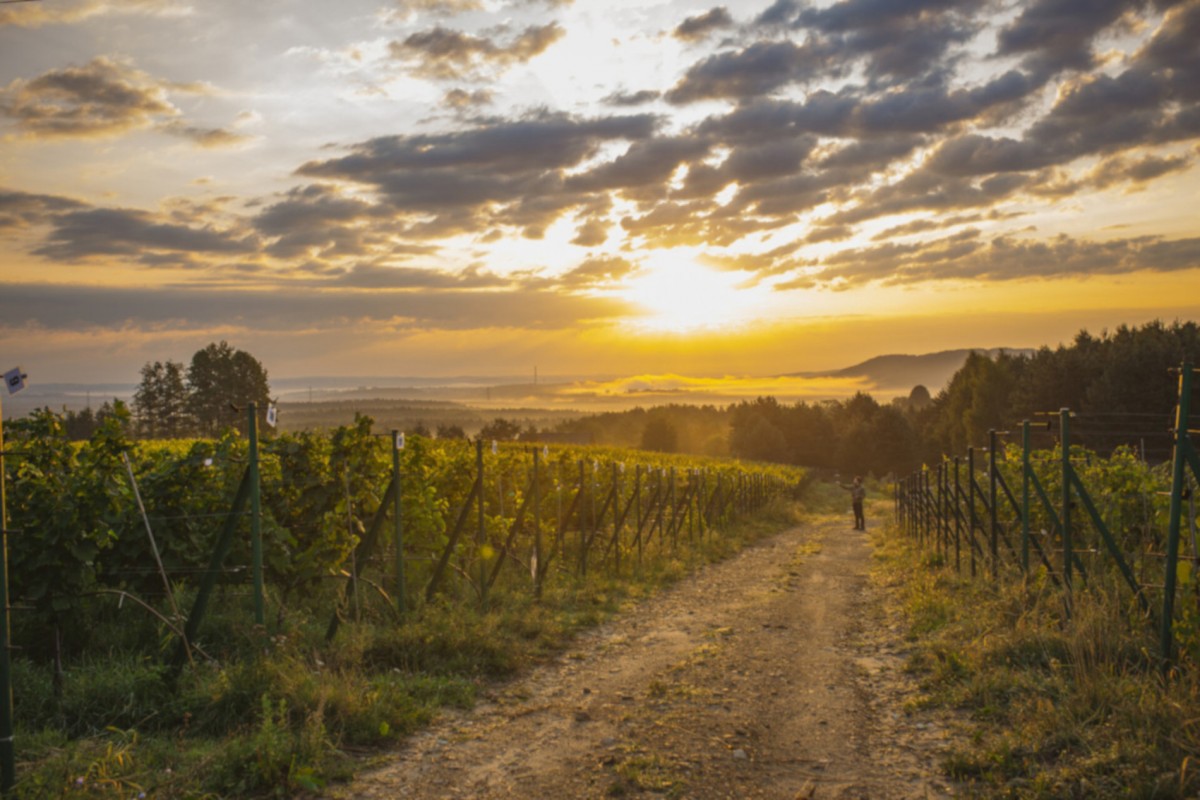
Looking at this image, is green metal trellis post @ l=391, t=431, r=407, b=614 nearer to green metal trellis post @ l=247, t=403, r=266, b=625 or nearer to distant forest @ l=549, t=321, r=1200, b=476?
green metal trellis post @ l=247, t=403, r=266, b=625

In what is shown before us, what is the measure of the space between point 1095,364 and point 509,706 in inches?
2164

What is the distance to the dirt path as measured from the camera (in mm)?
5574

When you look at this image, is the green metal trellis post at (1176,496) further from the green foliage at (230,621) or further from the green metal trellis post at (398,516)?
the green metal trellis post at (398,516)

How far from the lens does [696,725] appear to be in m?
6.70

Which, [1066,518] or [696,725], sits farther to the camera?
[1066,518]

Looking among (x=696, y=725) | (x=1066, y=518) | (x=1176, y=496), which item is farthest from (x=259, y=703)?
(x=1066, y=518)

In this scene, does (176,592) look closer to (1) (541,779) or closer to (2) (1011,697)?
(1) (541,779)

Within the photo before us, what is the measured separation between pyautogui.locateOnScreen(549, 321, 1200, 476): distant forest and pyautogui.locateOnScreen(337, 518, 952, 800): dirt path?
48.4 ft

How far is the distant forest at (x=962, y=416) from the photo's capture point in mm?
47719

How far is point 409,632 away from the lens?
28.0 feet

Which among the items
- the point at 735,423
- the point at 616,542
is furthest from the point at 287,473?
the point at 735,423

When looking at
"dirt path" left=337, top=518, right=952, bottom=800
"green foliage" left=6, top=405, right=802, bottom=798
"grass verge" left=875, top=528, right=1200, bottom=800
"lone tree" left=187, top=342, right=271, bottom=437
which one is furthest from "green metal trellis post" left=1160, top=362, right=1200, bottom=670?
"lone tree" left=187, top=342, right=271, bottom=437

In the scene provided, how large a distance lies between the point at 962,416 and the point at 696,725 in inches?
3003

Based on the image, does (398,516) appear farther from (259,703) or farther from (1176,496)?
(1176,496)
